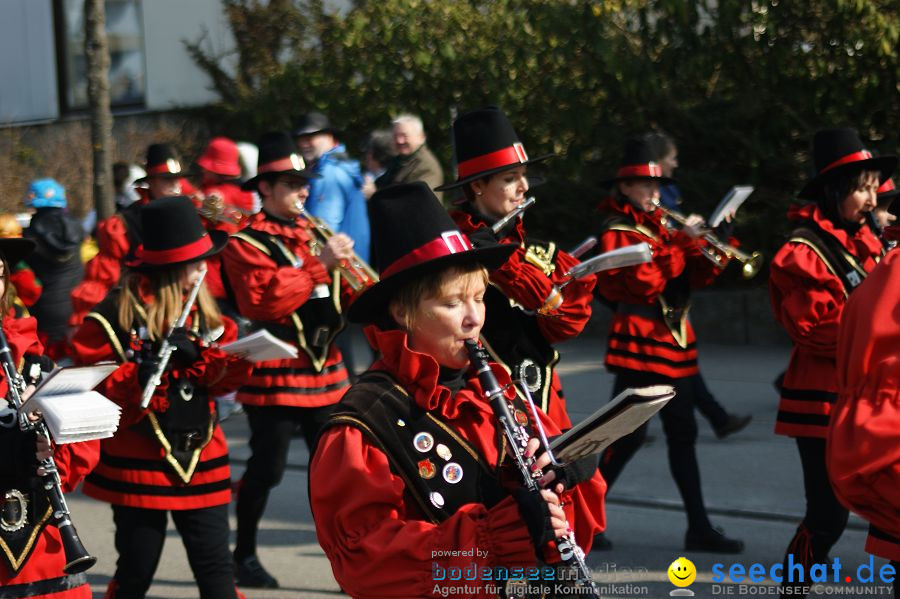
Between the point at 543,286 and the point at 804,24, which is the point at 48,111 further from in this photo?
the point at 543,286

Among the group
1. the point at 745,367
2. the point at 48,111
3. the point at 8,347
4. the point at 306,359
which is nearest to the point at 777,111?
the point at 745,367

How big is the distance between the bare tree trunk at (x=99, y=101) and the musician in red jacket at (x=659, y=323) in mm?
4998

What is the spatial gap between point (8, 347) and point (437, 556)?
176 cm

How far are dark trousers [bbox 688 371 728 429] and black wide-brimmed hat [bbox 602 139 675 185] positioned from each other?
181 centimetres

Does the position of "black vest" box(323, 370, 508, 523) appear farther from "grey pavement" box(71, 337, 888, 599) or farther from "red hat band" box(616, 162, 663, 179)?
"red hat band" box(616, 162, 663, 179)

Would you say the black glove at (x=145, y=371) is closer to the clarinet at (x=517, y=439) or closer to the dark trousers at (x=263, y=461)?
the dark trousers at (x=263, y=461)

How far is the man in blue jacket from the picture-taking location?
915 cm

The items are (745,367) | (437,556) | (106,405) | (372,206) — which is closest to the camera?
(437,556)

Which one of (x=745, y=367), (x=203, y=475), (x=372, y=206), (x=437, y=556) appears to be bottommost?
(x=745, y=367)

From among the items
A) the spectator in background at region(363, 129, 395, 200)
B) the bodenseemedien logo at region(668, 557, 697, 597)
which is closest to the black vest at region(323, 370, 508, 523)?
the bodenseemedien logo at region(668, 557, 697, 597)

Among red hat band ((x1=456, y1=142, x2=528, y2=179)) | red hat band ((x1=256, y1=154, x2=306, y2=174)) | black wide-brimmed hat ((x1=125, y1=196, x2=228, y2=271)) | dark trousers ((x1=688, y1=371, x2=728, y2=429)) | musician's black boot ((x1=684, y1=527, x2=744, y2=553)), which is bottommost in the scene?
musician's black boot ((x1=684, y1=527, x2=744, y2=553))

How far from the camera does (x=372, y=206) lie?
10.7ft

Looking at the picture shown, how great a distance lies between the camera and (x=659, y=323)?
6535 millimetres

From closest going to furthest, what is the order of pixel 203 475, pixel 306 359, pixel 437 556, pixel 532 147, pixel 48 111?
pixel 437 556 → pixel 203 475 → pixel 306 359 → pixel 532 147 → pixel 48 111
